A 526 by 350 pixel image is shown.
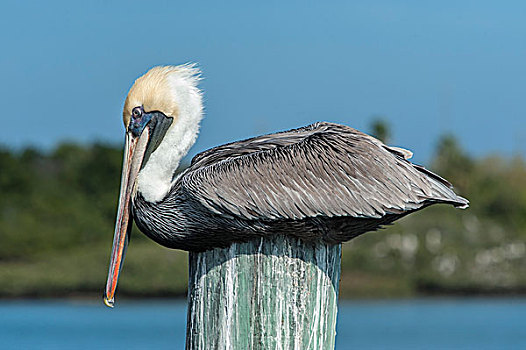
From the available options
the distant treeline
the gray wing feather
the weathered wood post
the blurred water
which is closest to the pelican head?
the gray wing feather

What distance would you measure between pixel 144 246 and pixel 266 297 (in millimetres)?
23594

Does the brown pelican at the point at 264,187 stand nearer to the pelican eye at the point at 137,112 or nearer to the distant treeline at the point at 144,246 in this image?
the pelican eye at the point at 137,112

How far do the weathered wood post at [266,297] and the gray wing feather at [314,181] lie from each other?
0.43 ft

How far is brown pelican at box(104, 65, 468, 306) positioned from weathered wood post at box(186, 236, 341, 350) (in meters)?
0.06

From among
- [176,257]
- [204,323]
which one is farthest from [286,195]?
[176,257]

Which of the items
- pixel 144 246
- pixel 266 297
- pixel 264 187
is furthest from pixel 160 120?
pixel 144 246

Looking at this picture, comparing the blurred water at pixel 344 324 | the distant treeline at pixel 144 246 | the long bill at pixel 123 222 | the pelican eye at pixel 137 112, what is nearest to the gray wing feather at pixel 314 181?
the long bill at pixel 123 222

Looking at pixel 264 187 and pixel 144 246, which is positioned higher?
pixel 144 246

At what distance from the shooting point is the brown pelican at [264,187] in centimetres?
313

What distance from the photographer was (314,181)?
10.6 feet

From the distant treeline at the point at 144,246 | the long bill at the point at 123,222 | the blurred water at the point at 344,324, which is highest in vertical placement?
the distant treeline at the point at 144,246

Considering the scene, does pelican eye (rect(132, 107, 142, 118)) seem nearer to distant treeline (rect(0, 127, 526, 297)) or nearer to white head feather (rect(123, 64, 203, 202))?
white head feather (rect(123, 64, 203, 202))

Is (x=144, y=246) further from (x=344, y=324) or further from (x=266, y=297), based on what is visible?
(x=266, y=297)

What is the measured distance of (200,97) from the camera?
12.0 feet
